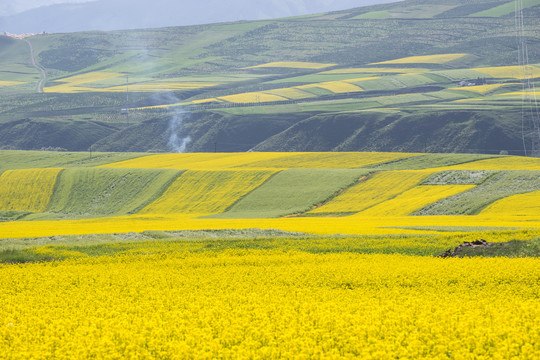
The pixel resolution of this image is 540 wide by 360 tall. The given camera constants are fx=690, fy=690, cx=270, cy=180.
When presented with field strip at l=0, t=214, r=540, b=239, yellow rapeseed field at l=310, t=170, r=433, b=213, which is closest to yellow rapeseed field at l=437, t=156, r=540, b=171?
yellow rapeseed field at l=310, t=170, r=433, b=213

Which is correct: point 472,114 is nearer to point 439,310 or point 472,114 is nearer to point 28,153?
point 28,153

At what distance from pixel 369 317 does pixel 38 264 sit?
19.8m

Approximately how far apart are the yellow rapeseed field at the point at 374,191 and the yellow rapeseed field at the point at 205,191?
12947 mm

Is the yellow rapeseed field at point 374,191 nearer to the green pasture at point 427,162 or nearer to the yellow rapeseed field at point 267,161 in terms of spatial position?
the green pasture at point 427,162

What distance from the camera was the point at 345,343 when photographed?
601 inches

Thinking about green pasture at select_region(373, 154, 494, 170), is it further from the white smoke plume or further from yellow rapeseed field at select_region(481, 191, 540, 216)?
the white smoke plume

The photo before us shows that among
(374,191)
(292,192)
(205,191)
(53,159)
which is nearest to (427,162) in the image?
(374,191)

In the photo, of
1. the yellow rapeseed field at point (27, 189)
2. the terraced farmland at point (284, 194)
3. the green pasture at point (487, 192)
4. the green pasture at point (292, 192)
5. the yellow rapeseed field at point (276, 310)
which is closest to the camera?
the yellow rapeseed field at point (276, 310)

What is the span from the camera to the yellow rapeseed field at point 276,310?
48.8ft

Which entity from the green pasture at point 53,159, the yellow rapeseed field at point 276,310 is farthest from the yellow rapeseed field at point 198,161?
the yellow rapeseed field at point 276,310

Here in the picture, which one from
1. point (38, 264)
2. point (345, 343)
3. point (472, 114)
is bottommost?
point (472, 114)

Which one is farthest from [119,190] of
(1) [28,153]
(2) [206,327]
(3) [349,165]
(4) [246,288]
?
(2) [206,327]

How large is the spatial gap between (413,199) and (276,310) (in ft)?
186

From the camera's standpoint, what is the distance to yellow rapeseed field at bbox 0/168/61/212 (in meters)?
91.3
